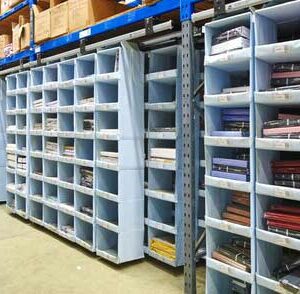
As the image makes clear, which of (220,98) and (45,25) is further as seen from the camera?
(45,25)

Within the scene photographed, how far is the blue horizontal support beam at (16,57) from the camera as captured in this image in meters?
4.25

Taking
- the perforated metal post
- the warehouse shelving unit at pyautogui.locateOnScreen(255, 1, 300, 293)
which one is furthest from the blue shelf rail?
the warehouse shelving unit at pyautogui.locateOnScreen(255, 1, 300, 293)

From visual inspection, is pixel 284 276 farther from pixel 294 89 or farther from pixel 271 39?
pixel 271 39

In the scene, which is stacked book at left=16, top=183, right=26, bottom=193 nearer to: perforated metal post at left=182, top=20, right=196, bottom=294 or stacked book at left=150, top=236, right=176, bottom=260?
stacked book at left=150, top=236, right=176, bottom=260

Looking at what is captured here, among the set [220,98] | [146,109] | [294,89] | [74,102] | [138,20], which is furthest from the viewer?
[74,102]

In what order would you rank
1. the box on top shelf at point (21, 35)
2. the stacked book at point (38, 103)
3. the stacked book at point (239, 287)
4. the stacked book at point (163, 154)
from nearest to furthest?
the stacked book at point (239, 287), the stacked book at point (163, 154), the stacked book at point (38, 103), the box on top shelf at point (21, 35)

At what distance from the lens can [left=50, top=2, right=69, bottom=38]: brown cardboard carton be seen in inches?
137

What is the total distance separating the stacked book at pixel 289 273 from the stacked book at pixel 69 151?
2144 millimetres

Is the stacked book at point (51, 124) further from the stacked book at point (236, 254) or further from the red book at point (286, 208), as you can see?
the red book at point (286, 208)

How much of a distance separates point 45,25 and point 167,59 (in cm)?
142

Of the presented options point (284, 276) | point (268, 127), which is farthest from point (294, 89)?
point (284, 276)

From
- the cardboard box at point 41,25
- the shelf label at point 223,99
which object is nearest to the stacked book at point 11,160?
the cardboard box at point 41,25

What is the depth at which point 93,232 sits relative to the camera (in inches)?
127

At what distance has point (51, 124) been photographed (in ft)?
12.8
